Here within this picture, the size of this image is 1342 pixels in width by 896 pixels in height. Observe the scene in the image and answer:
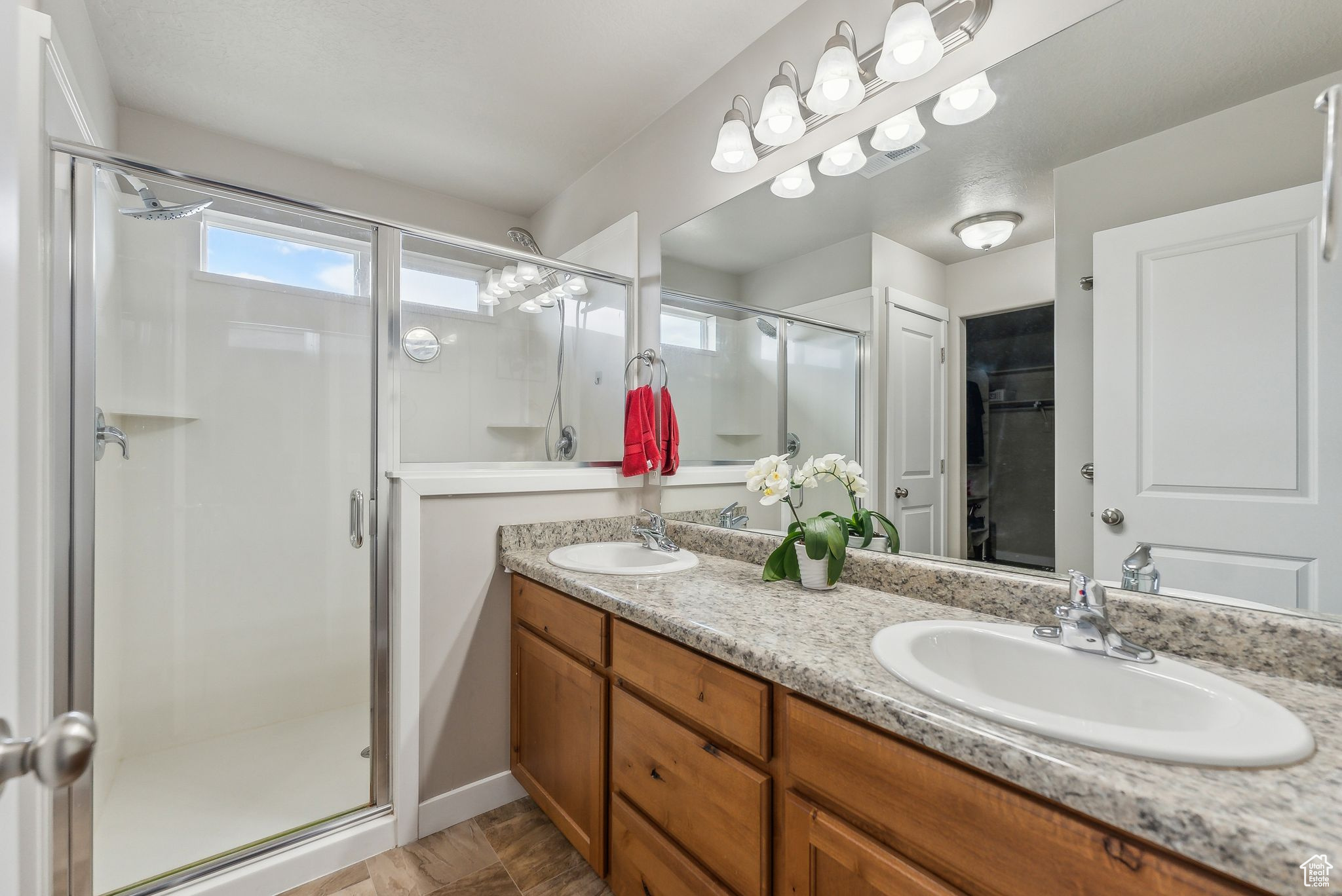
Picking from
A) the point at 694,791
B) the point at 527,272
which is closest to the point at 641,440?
the point at 527,272

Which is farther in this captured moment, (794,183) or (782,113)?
(794,183)

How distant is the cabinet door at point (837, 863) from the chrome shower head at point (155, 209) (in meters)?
2.09

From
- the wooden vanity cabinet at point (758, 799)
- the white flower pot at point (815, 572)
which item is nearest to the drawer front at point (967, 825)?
the wooden vanity cabinet at point (758, 799)

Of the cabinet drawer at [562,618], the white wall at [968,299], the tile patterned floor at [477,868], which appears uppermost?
the white wall at [968,299]

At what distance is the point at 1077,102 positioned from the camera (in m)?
1.11

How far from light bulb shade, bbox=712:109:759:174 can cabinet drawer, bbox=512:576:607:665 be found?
4.54 feet

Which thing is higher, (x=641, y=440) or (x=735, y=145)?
(x=735, y=145)

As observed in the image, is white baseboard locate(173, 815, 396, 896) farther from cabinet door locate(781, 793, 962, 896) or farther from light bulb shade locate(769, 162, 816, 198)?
light bulb shade locate(769, 162, 816, 198)

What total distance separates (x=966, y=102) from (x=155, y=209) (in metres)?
2.13

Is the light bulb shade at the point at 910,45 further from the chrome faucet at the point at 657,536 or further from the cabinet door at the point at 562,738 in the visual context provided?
the cabinet door at the point at 562,738

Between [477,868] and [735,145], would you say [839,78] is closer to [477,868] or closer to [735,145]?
[735,145]

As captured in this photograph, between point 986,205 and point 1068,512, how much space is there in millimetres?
686

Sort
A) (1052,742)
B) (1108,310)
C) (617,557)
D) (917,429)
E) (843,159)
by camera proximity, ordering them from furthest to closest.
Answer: (617,557), (843,159), (917,429), (1108,310), (1052,742)

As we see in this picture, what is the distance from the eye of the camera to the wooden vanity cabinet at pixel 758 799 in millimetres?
633
